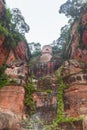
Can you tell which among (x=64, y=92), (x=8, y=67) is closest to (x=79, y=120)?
(x=64, y=92)

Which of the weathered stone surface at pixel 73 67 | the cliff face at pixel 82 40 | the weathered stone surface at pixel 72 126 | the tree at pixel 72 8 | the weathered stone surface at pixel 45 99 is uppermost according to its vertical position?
the tree at pixel 72 8

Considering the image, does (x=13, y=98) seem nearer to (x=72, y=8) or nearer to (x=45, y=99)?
(x=45, y=99)

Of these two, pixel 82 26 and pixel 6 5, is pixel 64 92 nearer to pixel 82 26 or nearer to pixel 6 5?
pixel 82 26

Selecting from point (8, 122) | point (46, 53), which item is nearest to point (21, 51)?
point (46, 53)

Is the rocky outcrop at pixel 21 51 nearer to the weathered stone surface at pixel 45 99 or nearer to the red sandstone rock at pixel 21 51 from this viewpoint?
the red sandstone rock at pixel 21 51

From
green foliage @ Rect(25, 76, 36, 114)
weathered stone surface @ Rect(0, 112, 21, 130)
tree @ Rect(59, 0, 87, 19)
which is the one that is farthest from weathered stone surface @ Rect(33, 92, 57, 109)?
tree @ Rect(59, 0, 87, 19)

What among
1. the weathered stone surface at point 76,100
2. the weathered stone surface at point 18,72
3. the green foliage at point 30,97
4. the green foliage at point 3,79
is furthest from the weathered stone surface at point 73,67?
the green foliage at point 3,79

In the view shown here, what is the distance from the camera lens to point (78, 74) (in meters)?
22.4

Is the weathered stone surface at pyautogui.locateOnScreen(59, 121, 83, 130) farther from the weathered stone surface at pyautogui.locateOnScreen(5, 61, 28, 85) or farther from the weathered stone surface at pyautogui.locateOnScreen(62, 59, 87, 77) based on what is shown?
the weathered stone surface at pyautogui.locateOnScreen(62, 59, 87, 77)

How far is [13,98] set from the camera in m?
20.4

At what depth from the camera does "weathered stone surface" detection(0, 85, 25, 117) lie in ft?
65.0

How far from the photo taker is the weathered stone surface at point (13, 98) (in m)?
19.8

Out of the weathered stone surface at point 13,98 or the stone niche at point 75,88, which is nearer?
the stone niche at point 75,88

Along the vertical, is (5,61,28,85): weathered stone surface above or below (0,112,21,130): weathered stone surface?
above
